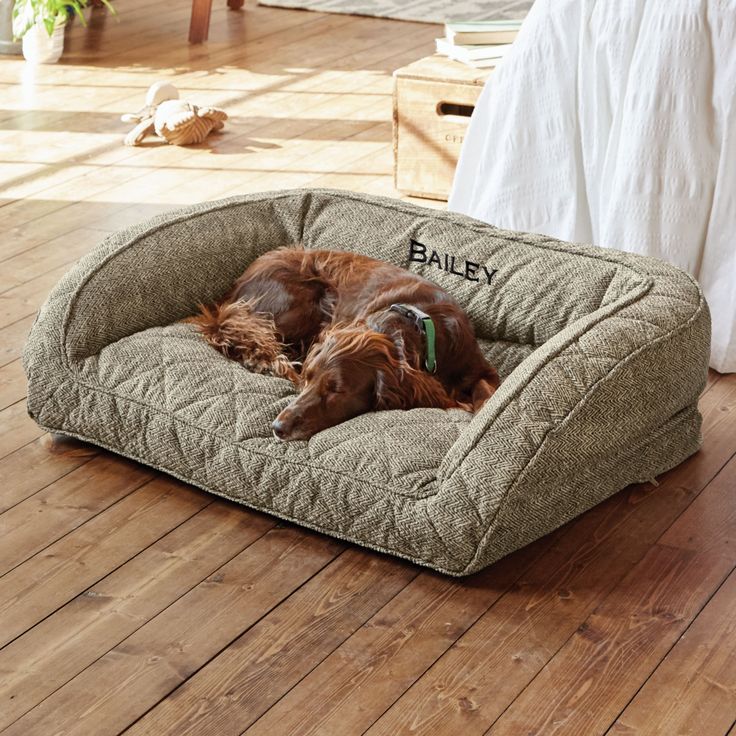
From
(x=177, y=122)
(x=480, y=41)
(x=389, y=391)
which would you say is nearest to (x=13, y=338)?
(x=389, y=391)

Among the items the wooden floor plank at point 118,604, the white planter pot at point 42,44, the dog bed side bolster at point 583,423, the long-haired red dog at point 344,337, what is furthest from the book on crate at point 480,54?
the white planter pot at point 42,44

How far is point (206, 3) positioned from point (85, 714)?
448 centimetres

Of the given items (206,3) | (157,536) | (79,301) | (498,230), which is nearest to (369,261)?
(498,230)

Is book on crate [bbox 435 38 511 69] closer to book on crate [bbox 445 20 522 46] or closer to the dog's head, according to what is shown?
book on crate [bbox 445 20 522 46]

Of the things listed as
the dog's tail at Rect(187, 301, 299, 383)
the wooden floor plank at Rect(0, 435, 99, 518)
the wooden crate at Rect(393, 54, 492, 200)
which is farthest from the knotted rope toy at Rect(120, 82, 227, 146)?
the wooden floor plank at Rect(0, 435, 99, 518)

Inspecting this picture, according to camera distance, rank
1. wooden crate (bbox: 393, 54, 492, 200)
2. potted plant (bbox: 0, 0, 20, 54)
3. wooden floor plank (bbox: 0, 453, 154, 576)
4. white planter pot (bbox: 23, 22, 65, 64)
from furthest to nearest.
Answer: potted plant (bbox: 0, 0, 20, 54), white planter pot (bbox: 23, 22, 65, 64), wooden crate (bbox: 393, 54, 492, 200), wooden floor plank (bbox: 0, 453, 154, 576)

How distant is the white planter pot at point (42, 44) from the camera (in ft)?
16.8

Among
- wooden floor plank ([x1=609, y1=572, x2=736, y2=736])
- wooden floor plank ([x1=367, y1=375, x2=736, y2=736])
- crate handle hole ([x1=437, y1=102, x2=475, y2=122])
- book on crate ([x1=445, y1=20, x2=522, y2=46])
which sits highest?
book on crate ([x1=445, y1=20, x2=522, y2=46])

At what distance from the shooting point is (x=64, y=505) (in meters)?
2.19

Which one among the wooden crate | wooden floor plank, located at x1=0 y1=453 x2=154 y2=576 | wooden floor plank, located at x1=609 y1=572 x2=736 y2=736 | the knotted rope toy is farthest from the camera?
the knotted rope toy

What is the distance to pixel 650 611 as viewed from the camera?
1.90m

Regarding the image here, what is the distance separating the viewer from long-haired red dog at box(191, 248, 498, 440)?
7.27 feet

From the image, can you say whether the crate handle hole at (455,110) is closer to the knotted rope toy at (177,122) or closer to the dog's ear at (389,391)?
the knotted rope toy at (177,122)

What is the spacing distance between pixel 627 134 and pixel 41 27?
3118 mm
